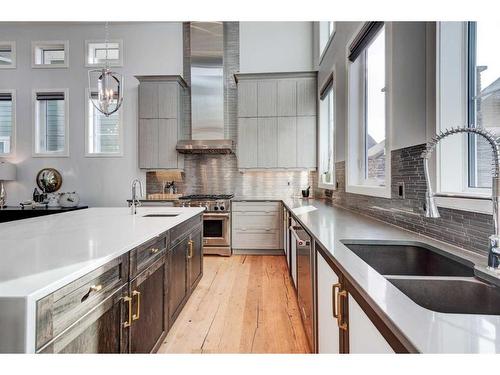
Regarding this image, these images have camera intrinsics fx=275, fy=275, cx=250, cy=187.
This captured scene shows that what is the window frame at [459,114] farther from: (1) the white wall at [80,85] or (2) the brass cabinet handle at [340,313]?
(1) the white wall at [80,85]

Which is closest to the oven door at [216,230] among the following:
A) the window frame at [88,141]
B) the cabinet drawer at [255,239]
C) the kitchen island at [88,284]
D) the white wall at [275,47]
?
the cabinet drawer at [255,239]

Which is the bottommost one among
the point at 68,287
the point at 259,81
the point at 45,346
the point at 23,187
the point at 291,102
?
the point at 45,346

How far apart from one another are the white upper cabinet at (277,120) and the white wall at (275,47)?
0.60m

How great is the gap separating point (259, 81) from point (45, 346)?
4654mm

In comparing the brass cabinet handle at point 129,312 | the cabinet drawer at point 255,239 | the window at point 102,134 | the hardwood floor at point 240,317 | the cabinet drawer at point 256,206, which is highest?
the window at point 102,134

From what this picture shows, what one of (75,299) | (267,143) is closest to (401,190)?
(75,299)

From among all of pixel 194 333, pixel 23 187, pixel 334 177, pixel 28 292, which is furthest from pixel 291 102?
pixel 23 187

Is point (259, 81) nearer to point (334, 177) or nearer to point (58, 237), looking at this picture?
point (334, 177)

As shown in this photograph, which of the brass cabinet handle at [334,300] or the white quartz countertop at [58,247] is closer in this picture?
the white quartz countertop at [58,247]

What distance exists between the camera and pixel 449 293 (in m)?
1.02

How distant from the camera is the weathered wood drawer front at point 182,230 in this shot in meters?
2.18

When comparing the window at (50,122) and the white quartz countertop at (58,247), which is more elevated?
the window at (50,122)

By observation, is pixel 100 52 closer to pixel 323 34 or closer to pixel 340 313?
pixel 323 34
